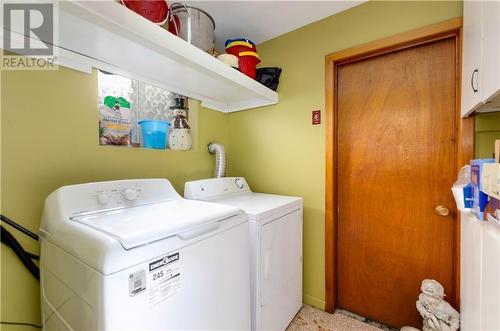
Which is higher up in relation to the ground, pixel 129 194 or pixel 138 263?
pixel 129 194

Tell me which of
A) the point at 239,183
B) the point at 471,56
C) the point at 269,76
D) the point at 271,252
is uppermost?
the point at 269,76

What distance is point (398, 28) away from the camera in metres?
1.52

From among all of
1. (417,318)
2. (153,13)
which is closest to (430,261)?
(417,318)

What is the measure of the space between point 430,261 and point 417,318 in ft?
1.43

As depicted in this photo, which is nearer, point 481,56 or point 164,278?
point 164,278

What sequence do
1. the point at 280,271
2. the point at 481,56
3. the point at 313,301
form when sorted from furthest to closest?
the point at 313,301 < the point at 280,271 < the point at 481,56

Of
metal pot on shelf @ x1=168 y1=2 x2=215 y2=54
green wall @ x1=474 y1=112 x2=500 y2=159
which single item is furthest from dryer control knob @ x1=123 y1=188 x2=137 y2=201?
green wall @ x1=474 y1=112 x2=500 y2=159

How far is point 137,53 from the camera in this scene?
1.22 metres

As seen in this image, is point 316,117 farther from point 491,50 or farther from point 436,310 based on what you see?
point 436,310

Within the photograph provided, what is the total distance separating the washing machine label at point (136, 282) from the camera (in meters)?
0.71

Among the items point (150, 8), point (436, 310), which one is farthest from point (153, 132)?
point (436, 310)


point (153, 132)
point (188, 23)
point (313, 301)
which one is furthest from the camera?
point (313, 301)

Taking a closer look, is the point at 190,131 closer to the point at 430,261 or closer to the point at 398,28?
the point at 398,28

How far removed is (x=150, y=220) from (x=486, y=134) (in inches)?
74.4
